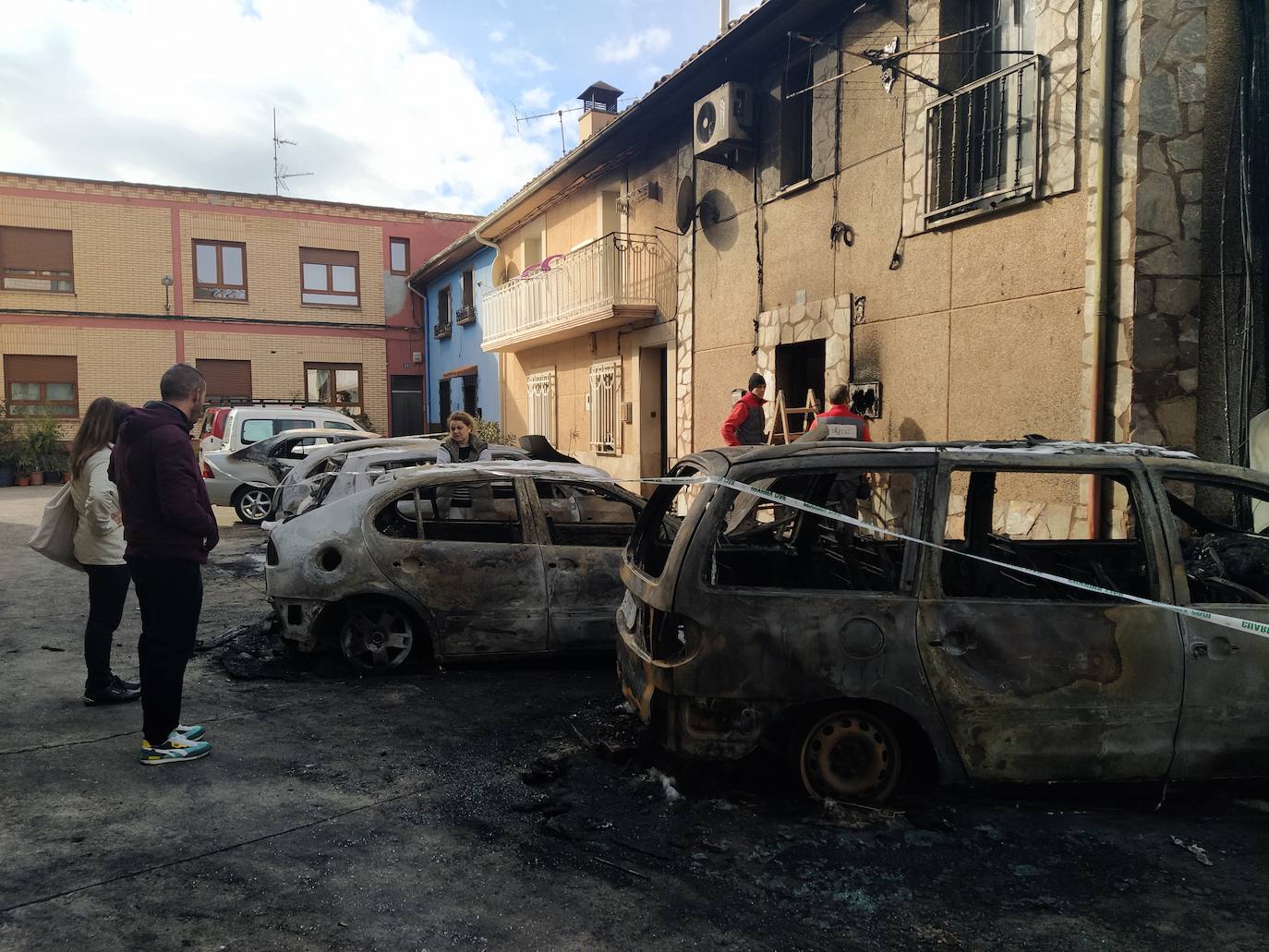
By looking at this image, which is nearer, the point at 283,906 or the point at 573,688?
the point at 283,906

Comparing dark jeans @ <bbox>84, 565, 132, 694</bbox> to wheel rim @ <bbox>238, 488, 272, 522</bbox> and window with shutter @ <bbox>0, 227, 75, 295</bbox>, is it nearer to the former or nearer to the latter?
wheel rim @ <bbox>238, 488, 272, 522</bbox>

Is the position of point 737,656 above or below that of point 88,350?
below

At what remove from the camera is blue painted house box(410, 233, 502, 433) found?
21.9 metres

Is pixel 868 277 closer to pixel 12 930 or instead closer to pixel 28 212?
pixel 12 930

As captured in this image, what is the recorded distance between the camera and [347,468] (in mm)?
8172

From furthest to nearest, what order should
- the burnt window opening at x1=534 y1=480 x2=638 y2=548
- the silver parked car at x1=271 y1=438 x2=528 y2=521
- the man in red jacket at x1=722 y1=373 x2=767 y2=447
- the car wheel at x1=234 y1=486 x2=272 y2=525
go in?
the car wheel at x1=234 y1=486 x2=272 y2=525
the man in red jacket at x1=722 y1=373 x2=767 y2=447
the silver parked car at x1=271 y1=438 x2=528 y2=521
the burnt window opening at x1=534 y1=480 x2=638 y2=548

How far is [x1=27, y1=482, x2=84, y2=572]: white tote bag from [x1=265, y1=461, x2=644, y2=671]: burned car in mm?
1074

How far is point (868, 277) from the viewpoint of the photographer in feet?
29.6

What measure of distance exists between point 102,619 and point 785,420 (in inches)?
280

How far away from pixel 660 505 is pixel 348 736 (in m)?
1.92

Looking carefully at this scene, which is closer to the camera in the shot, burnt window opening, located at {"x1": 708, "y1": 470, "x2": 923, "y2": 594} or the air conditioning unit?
burnt window opening, located at {"x1": 708, "y1": 470, "x2": 923, "y2": 594}

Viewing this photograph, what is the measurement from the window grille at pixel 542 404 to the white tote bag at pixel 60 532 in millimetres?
12409

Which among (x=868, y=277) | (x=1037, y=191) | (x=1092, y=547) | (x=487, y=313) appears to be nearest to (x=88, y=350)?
(x=487, y=313)

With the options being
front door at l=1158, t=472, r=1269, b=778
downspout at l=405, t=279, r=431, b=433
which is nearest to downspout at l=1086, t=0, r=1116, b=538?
front door at l=1158, t=472, r=1269, b=778
